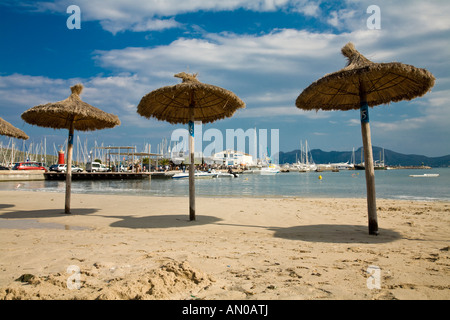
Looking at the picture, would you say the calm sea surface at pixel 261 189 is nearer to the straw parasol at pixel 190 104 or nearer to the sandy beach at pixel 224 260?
the straw parasol at pixel 190 104

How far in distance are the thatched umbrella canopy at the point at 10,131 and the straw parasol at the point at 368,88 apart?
28.1 feet

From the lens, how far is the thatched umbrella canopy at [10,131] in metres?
8.48

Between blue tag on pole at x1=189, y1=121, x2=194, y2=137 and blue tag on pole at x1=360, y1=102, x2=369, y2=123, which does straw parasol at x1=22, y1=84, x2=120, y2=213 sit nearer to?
blue tag on pole at x1=189, y1=121, x2=194, y2=137

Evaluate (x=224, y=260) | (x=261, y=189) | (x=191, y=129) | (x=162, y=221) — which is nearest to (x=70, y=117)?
(x=191, y=129)

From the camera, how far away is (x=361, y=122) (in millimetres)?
5668

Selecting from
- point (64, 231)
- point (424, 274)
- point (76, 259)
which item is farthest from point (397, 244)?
point (64, 231)

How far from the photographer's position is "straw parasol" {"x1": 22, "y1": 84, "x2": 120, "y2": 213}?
7.67m

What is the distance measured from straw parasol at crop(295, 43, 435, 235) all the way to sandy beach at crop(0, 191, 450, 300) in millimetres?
1455

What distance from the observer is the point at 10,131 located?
8609 mm

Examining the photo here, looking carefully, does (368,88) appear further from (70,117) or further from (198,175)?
(198,175)

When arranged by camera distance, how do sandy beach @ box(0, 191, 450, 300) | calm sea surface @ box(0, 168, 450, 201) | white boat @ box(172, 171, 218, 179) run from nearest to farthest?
sandy beach @ box(0, 191, 450, 300) → calm sea surface @ box(0, 168, 450, 201) → white boat @ box(172, 171, 218, 179)

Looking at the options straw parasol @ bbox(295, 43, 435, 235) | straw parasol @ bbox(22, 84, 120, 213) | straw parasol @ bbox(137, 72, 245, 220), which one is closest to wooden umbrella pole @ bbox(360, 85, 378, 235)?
straw parasol @ bbox(295, 43, 435, 235)
